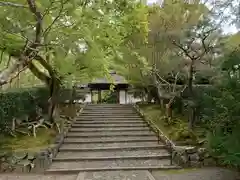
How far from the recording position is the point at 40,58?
9.23m

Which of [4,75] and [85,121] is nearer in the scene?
[4,75]

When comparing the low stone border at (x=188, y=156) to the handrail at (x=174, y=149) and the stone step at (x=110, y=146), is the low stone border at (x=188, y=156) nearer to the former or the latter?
the handrail at (x=174, y=149)

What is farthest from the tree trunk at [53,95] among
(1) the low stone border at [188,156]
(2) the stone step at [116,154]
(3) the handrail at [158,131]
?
(1) the low stone border at [188,156]

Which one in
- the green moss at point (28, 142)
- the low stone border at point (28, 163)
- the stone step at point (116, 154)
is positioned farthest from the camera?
the green moss at point (28, 142)

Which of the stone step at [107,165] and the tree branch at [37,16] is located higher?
the tree branch at [37,16]

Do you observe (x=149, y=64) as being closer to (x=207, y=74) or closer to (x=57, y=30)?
(x=207, y=74)

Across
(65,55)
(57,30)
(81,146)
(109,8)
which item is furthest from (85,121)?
(109,8)

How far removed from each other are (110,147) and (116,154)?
0.66 m

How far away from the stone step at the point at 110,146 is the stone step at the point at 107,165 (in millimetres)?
1110

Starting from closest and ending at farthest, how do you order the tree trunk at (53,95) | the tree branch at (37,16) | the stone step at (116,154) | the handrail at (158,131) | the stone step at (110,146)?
the tree branch at (37,16)
the stone step at (116,154)
the handrail at (158,131)
the stone step at (110,146)
the tree trunk at (53,95)

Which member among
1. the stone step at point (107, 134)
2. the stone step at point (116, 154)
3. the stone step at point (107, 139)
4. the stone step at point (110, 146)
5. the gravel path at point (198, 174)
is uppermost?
the stone step at point (107, 134)

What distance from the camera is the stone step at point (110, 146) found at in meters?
9.73

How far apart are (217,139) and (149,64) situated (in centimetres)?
794

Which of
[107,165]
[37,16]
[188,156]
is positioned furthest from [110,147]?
[37,16]
